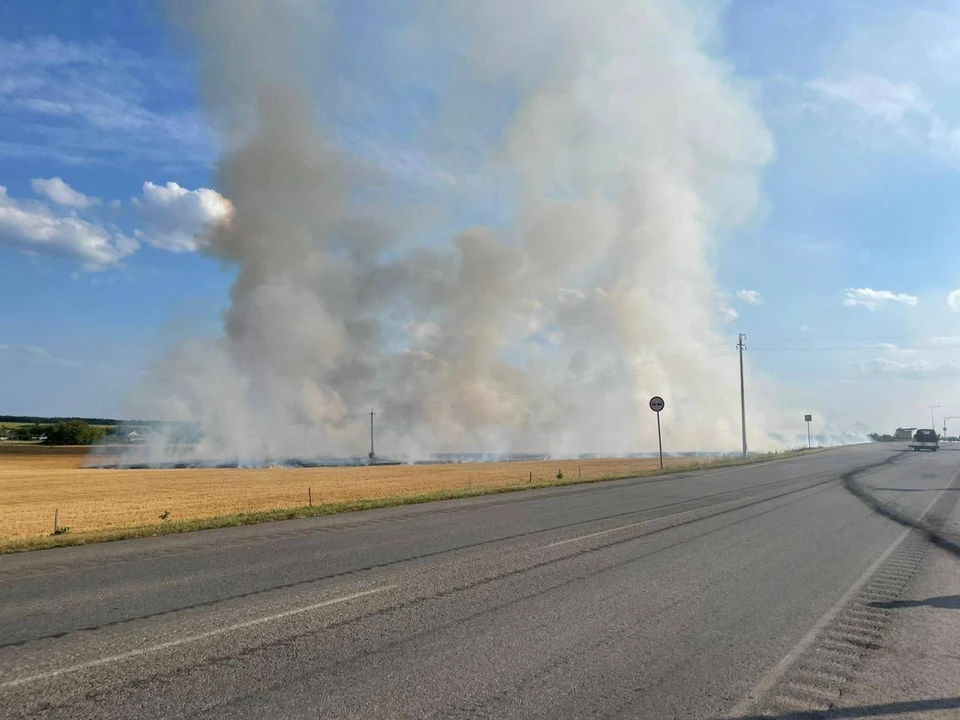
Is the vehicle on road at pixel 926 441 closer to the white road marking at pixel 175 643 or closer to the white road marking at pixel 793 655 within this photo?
the white road marking at pixel 793 655

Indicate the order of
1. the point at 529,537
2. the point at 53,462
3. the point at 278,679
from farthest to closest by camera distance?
the point at 53,462
the point at 529,537
the point at 278,679

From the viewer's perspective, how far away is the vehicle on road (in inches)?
2432

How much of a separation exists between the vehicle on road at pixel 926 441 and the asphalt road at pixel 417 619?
60887 mm

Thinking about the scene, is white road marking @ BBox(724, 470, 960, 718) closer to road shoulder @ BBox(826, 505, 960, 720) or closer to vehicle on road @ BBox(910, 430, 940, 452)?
road shoulder @ BBox(826, 505, 960, 720)

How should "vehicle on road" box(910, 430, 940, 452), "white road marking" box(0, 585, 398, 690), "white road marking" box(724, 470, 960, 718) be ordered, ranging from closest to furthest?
"white road marking" box(724, 470, 960, 718)
"white road marking" box(0, 585, 398, 690)
"vehicle on road" box(910, 430, 940, 452)

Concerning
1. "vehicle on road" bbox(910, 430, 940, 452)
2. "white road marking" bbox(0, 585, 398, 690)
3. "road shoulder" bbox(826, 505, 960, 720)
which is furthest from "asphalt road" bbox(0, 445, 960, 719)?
"vehicle on road" bbox(910, 430, 940, 452)

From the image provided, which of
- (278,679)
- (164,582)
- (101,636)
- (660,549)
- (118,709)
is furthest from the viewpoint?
(660,549)

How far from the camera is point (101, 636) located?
215 inches

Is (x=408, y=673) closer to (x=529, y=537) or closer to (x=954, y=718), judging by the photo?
(x=954, y=718)

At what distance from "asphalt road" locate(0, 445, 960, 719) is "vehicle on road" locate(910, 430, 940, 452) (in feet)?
200

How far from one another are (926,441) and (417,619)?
71.7m

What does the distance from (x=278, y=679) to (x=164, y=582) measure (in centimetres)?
378

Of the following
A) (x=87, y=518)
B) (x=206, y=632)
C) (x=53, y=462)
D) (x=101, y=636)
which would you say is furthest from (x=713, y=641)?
(x=53, y=462)

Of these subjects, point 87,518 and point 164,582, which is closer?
point 164,582
